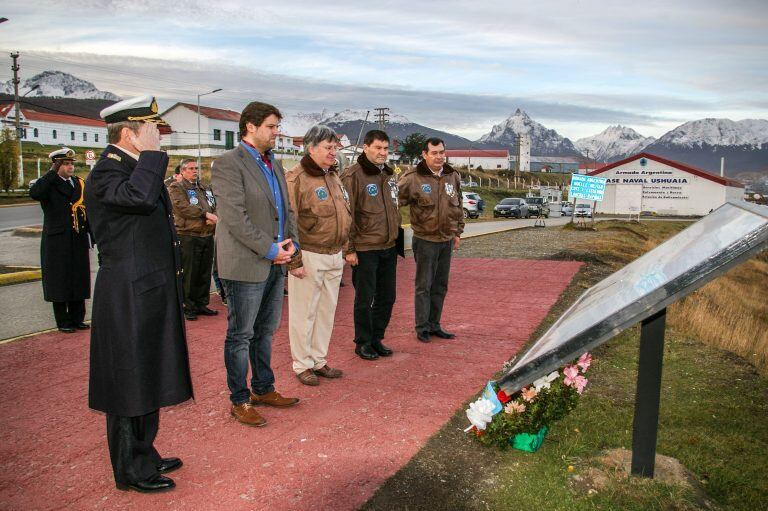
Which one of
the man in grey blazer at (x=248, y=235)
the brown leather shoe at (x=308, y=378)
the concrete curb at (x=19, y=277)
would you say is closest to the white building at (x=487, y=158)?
the concrete curb at (x=19, y=277)

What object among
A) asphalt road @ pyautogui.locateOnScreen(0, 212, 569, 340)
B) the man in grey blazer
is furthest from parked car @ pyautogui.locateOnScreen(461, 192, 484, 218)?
the man in grey blazer

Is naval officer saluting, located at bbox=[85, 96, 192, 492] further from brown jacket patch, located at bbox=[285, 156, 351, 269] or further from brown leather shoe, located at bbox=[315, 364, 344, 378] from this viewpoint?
brown leather shoe, located at bbox=[315, 364, 344, 378]

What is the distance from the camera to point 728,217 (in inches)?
128

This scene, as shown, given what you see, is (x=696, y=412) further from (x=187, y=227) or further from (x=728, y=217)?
(x=187, y=227)

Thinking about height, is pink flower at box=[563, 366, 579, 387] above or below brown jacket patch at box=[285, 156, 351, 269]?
below

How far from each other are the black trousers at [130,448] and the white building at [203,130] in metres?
80.0

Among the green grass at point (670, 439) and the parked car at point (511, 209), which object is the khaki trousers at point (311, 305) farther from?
the parked car at point (511, 209)

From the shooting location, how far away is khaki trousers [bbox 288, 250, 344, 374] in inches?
211

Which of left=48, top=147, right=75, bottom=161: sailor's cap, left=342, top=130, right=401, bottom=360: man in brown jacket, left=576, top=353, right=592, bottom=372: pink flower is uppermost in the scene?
left=48, top=147, right=75, bottom=161: sailor's cap

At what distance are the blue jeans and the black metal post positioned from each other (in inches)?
97.6

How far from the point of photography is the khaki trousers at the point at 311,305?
5355 millimetres

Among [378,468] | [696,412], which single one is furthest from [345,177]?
[696,412]

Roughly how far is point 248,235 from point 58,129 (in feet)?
349

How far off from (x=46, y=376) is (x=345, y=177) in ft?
10.2
